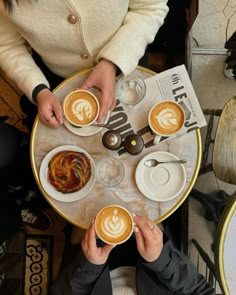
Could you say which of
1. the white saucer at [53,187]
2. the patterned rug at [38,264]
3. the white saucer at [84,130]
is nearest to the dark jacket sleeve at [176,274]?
the white saucer at [53,187]

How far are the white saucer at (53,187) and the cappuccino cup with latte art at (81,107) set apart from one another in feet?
0.30

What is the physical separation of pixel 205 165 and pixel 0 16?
1.02 metres

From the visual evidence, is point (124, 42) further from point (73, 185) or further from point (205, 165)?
point (205, 165)

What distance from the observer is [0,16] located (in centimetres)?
124

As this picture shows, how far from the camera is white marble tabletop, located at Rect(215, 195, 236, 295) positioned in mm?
1213

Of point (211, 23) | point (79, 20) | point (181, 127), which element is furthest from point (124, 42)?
point (211, 23)

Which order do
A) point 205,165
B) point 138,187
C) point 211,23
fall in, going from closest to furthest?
point 138,187 < point 205,165 < point 211,23

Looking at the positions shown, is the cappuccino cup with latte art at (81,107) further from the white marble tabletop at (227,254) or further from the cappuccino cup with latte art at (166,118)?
the white marble tabletop at (227,254)

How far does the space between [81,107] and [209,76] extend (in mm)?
849

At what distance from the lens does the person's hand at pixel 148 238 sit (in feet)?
3.95

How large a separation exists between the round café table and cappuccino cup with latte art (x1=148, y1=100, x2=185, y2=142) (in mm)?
43

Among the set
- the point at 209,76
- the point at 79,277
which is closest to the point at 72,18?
the point at 79,277

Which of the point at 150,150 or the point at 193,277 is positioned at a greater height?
the point at 150,150

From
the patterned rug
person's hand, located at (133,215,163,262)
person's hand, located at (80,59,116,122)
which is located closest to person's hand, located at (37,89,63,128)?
person's hand, located at (80,59,116,122)
